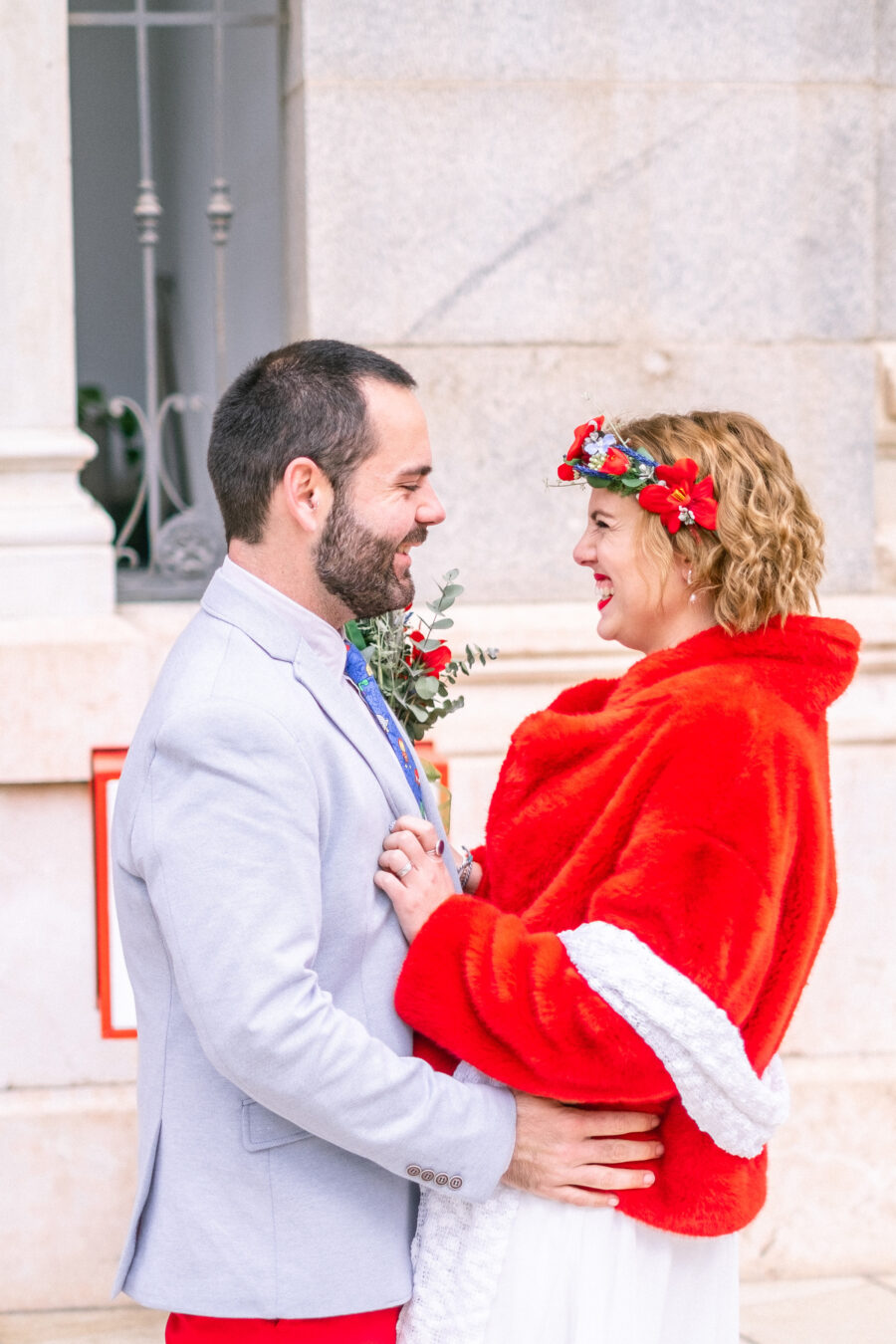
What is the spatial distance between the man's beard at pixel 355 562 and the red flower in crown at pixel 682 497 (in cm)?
35

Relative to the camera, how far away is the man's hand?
2006mm

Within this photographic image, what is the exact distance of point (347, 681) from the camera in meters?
2.17

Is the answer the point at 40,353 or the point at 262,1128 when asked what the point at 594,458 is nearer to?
the point at 262,1128

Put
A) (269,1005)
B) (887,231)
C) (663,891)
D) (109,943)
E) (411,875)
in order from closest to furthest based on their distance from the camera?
(269,1005), (663,891), (411,875), (109,943), (887,231)

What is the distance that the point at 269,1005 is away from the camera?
175 cm

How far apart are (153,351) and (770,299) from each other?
1.64 metres

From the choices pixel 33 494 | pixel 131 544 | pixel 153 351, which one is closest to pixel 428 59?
pixel 153 351

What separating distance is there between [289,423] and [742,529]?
639mm

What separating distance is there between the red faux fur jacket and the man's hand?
32 millimetres

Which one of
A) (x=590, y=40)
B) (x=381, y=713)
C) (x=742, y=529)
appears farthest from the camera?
(x=590, y=40)

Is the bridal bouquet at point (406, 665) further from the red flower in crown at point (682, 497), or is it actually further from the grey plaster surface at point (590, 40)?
the grey plaster surface at point (590, 40)

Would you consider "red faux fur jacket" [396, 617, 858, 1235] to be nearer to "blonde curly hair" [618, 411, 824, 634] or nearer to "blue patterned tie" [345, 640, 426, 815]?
"blonde curly hair" [618, 411, 824, 634]

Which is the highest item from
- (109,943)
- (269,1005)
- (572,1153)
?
(269,1005)

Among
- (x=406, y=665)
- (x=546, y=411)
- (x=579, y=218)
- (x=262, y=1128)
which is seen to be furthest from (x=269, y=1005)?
(x=579, y=218)
